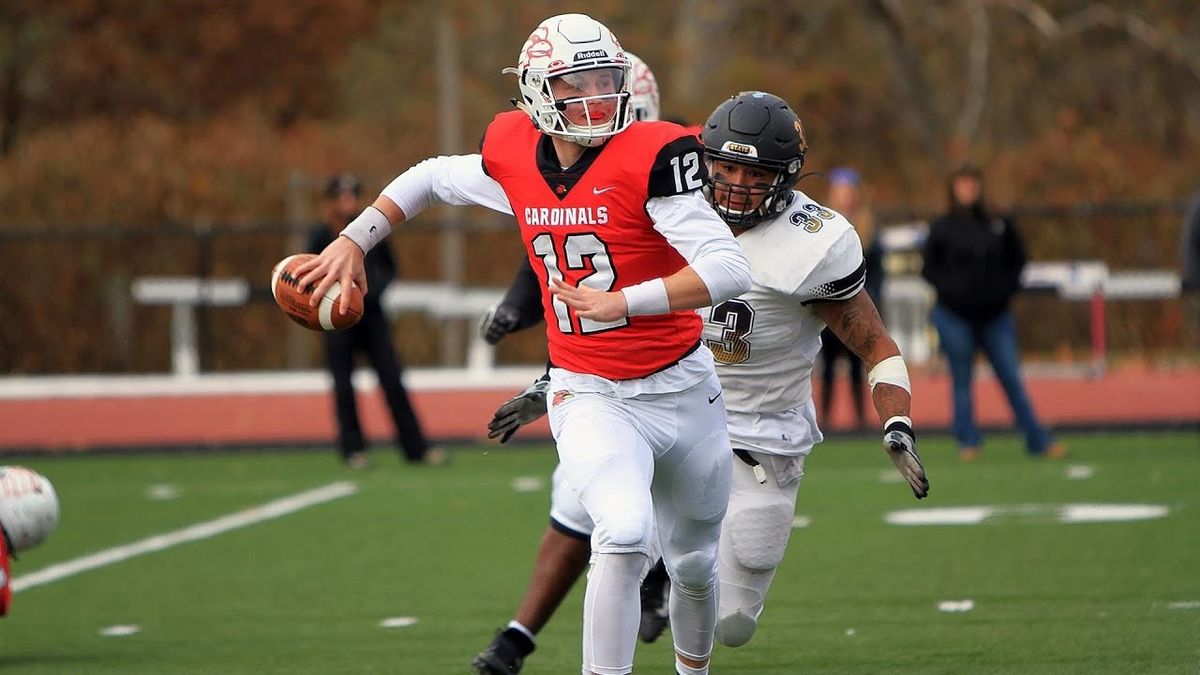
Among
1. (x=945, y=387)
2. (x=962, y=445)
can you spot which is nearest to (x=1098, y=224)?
(x=945, y=387)

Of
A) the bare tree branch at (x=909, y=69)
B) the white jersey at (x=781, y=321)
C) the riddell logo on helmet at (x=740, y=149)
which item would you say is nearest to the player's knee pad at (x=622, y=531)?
the white jersey at (x=781, y=321)

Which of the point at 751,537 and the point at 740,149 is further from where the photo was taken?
the point at 751,537

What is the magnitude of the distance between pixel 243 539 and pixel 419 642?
10.0 feet

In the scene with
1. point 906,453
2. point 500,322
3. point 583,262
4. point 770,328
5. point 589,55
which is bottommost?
point 906,453

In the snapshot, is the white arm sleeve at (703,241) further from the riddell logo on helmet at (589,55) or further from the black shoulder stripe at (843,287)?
the black shoulder stripe at (843,287)

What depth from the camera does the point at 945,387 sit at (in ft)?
56.5

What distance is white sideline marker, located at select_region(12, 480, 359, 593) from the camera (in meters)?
8.72

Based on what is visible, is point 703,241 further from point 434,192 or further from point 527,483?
point 527,483

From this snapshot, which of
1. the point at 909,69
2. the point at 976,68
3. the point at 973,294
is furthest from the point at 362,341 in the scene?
the point at 976,68

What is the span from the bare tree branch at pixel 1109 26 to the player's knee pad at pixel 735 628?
23.6 m

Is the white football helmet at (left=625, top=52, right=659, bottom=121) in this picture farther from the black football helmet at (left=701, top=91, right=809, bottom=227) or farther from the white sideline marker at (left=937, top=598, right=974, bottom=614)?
the white sideline marker at (left=937, top=598, right=974, bottom=614)

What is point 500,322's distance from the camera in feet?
22.3

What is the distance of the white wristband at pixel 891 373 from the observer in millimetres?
5547

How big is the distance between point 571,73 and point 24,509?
2.53m
